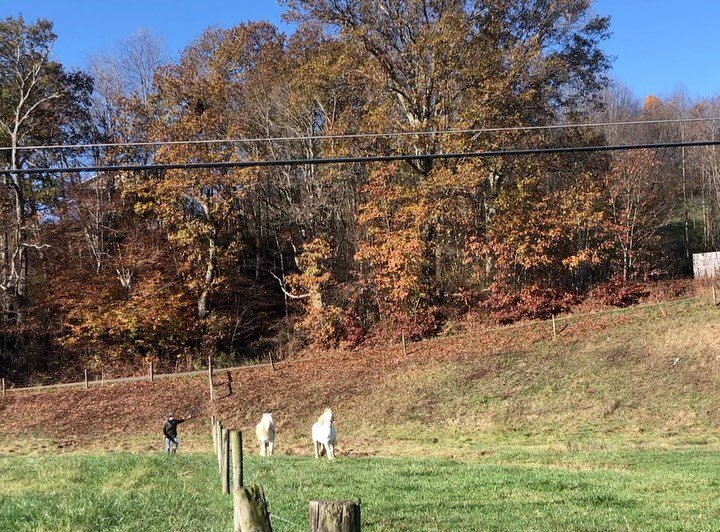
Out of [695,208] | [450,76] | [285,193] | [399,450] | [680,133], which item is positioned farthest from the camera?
[680,133]

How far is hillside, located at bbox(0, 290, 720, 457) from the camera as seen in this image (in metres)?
21.5

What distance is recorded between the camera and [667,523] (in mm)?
7418

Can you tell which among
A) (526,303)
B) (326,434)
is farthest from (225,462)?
(526,303)

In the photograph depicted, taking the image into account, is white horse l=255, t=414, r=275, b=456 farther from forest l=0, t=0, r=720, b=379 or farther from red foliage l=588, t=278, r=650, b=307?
red foliage l=588, t=278, r=650, b=307

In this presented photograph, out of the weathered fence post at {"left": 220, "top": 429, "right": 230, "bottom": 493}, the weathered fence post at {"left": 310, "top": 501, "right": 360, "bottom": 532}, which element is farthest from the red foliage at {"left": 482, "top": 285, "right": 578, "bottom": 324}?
the weathered fence post at {"left": 310, "top": 501, "right": 360, "bottom": 532}

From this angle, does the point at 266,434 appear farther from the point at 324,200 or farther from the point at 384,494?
the point at 324,200

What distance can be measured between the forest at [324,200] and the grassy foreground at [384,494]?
21363mm

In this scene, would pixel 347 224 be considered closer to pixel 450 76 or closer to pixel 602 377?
pixel 450 76

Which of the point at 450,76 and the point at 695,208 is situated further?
the point at 695,208

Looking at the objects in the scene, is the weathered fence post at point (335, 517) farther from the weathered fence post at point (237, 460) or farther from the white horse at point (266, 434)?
the white horse at point (266, 434)

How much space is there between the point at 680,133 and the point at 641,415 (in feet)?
137

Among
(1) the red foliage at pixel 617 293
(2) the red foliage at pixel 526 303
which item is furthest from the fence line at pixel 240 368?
(1) the red foliage at pixel 617 293

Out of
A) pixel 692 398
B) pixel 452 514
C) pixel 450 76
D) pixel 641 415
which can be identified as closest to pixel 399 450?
pixel 641 415

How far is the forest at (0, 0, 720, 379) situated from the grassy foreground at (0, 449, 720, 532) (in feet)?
70.1
